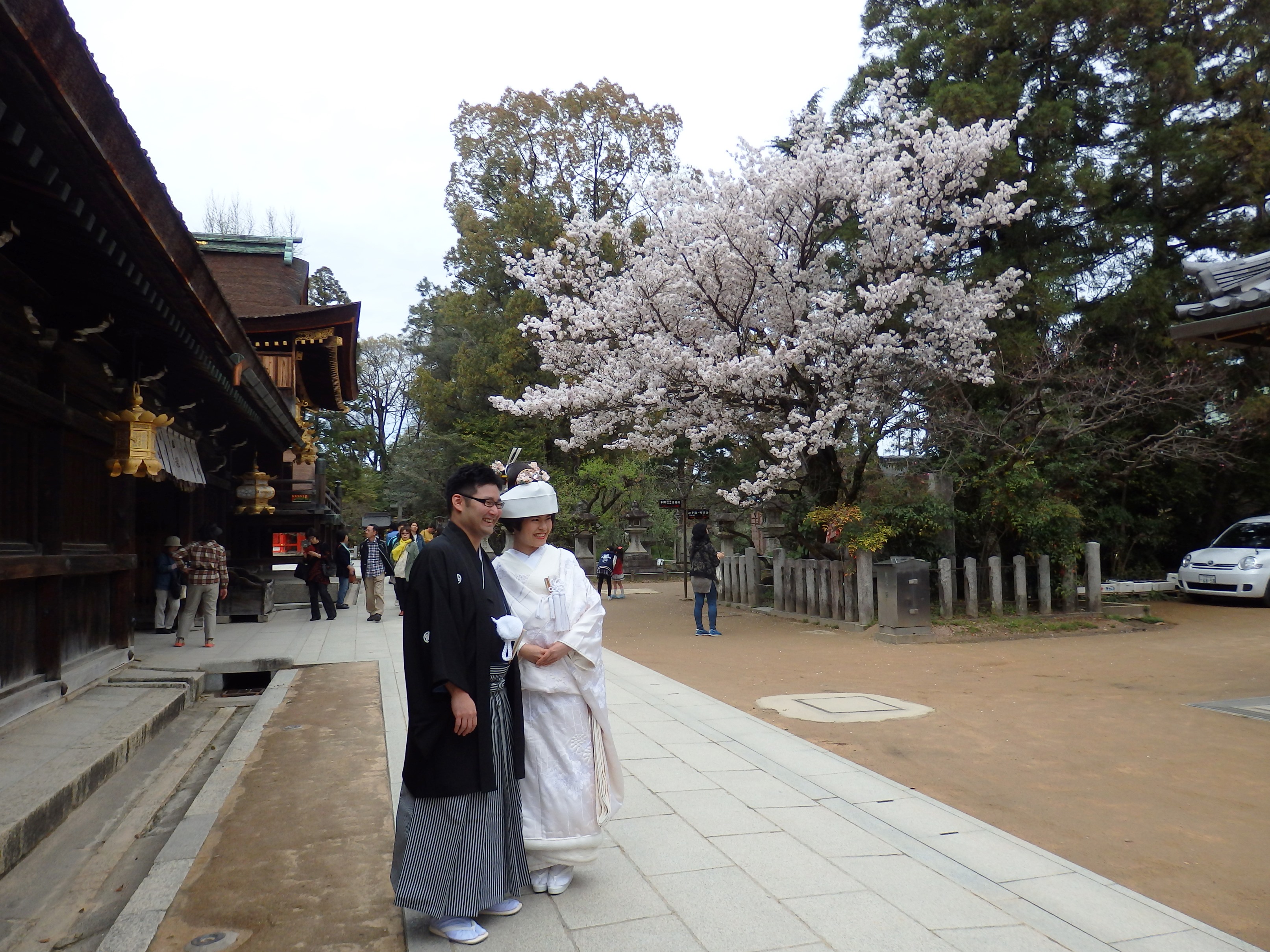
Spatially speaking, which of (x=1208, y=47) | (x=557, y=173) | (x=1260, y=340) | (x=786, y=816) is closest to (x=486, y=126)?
(x=557, y=173)

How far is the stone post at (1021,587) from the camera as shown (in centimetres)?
1275

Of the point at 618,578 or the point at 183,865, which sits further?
the point at 618,578

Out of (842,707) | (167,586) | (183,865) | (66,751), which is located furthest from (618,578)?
(183,865)

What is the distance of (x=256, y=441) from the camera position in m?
14.2

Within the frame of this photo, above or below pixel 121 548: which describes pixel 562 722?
below

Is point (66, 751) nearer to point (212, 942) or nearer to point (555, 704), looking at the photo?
point (212, 942)

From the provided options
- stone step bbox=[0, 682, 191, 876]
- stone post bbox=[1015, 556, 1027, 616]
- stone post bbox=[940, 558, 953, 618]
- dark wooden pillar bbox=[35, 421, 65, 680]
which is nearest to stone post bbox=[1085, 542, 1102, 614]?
stone post bbox=[1015, 556, 1027, 616]

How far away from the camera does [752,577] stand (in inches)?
655

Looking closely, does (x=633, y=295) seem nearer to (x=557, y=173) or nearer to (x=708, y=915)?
(x=708, y=915)

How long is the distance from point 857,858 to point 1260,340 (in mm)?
5138

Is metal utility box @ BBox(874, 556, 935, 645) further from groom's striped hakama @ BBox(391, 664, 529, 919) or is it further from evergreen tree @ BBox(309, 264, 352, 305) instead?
evergreen tree @ BBox(309, 264, 352, 305)

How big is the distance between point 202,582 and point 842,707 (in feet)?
24.1

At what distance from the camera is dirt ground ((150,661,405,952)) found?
10.3 ft

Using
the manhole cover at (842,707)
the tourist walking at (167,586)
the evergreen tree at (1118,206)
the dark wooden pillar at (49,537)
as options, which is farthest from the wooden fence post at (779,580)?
the dark wooden pillar at (49,537)
